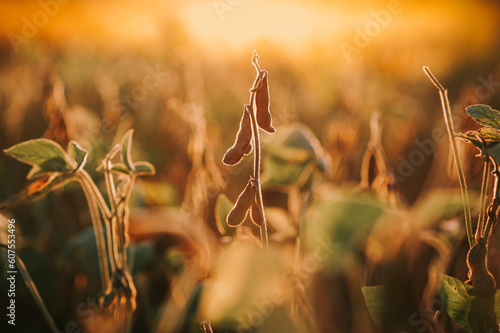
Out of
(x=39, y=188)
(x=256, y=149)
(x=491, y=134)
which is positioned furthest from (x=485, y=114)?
(x=39, y=188)

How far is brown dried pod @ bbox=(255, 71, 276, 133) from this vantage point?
1.85 ft

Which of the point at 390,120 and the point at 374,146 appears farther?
the point at 390,120

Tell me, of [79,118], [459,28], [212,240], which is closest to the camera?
[212,240]

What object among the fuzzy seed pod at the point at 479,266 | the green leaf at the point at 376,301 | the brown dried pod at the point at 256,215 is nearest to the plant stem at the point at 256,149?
the brown dried pod at the point at 256,215

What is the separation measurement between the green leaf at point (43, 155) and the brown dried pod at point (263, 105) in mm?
306

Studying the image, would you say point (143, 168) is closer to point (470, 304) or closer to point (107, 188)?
point (107, 188)

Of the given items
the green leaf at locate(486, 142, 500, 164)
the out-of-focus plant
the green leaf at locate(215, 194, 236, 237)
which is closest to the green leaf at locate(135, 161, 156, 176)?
the out-of-focus plant

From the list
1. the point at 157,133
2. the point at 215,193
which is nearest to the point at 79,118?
the point at 157,133

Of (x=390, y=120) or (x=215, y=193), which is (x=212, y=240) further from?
(x=390, y=120)

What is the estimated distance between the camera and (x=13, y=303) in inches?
38.2

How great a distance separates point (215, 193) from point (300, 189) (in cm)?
31

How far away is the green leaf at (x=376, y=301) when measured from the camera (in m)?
0.56

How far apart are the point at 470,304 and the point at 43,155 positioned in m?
0.62

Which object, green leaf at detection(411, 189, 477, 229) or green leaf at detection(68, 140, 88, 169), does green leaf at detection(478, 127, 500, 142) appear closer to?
green leaf at detection(411, 189, 477, 229)
